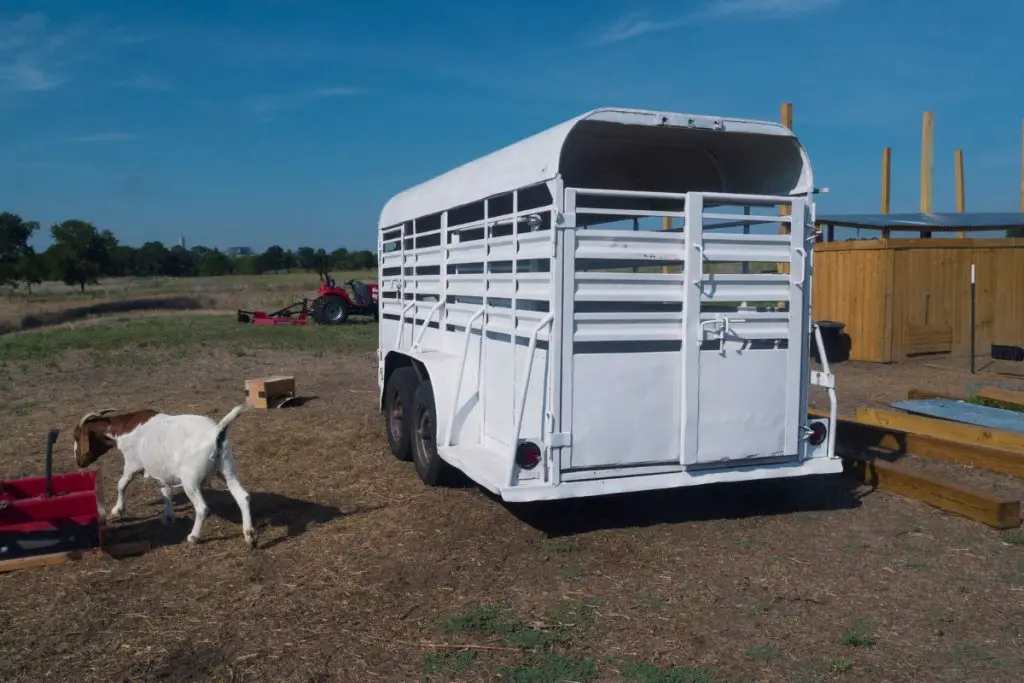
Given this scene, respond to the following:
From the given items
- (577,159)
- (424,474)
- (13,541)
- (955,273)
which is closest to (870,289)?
(955,273)

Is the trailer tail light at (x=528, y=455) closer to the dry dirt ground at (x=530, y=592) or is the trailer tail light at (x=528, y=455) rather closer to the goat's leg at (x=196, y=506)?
the dry dirt ground at (x=530, y=592)

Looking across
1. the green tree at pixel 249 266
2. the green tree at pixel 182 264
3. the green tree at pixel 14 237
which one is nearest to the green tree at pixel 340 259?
the green tree at pixel 249 266

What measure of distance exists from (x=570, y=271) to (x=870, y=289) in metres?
11.2

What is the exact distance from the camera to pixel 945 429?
7.95m

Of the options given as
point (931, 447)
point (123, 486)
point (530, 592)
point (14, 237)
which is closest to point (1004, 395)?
point (931, 447)

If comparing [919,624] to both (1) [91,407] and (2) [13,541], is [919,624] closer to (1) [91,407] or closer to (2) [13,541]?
(2) [13,541]

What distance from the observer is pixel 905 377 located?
1337 cm

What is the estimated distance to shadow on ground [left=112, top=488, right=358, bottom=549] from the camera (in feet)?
19.3

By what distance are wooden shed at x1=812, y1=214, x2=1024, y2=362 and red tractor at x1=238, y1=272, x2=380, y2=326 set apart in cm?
1388

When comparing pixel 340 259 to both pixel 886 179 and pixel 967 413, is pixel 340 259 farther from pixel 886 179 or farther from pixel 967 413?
pixel 967 413

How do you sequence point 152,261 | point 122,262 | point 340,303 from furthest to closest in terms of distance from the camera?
point 152,261 < point 122,262 < point 340,303

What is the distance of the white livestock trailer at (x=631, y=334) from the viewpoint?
208 inches

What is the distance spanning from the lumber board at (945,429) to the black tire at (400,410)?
4.64 m

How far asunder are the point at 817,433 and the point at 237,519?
4.26 metres
